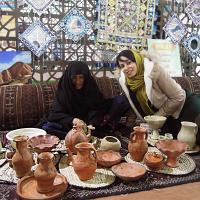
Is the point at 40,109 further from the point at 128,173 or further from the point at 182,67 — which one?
the point at 182,67

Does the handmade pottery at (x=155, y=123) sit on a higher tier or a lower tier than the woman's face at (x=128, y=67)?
lower

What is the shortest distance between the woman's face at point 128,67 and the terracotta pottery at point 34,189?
1.14 metres

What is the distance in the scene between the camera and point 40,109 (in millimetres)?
2352

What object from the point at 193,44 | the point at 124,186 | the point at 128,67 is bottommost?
the point at 124,186

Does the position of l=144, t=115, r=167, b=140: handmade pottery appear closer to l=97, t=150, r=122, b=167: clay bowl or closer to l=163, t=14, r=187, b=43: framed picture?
l=97, t=150, r=122, b=167: clay bowl

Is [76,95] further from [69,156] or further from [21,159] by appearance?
[21,159]

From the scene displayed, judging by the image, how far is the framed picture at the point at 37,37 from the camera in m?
2.58

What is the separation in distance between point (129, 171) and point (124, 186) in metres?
0.10

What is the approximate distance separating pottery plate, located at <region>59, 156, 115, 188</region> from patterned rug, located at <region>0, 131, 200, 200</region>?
0.02m

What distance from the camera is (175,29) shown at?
3156mm

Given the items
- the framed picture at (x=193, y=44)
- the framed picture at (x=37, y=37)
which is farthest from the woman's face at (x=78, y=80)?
the framed picture at (x=193, y=44)

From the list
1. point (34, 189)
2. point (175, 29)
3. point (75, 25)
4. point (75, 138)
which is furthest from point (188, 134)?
point (175, 29)

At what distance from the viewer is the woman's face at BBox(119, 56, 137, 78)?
2.23 metres

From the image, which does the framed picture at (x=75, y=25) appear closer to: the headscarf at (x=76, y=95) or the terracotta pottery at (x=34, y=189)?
the headscarf at (x=76, y=95)
